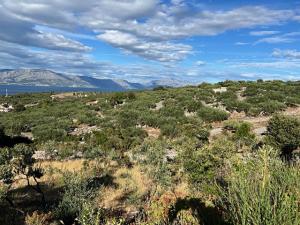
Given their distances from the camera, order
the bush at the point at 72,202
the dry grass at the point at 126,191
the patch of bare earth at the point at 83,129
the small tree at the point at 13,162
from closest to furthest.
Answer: the bush at the point at 72,202 → the small tree at the point at 13,162 → the dry grass at the point at 126,191 → the patch of bare earth at the point at 83,129

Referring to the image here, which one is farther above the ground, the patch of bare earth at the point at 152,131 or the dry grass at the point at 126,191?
the dry grass at the point at 126,191

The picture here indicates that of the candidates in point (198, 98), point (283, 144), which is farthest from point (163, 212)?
point (198, 98)

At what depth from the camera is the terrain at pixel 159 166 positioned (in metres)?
6.34

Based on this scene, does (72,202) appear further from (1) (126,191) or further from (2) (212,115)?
(2) (212,115)

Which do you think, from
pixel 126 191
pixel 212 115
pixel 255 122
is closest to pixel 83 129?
pixel 212 115

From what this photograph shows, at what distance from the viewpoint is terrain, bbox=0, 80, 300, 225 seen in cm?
634

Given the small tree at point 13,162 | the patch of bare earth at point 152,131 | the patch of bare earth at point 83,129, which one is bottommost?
the patch of bare earth at point 83,129

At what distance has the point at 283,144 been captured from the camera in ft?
59.9

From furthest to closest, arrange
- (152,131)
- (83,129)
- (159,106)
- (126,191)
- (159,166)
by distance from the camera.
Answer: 1. (159,106)
2. (83,129)
3. (152,131)
4. (159,166)
5. (126,191)

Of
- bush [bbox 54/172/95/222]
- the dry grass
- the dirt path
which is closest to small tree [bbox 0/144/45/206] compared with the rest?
bush [bbox 54/172/95/222]

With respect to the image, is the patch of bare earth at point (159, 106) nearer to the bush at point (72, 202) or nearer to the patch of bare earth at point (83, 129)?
the patch of bare earth at point (83, 129)

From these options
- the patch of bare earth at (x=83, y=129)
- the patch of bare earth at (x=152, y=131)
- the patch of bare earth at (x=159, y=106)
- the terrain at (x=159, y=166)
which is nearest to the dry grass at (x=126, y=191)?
the terrain at (x=159, y=166)

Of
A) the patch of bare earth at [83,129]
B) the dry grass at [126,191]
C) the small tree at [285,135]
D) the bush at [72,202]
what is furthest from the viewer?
the patch of bare earth at [83,129]

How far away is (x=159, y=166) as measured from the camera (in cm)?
1427
